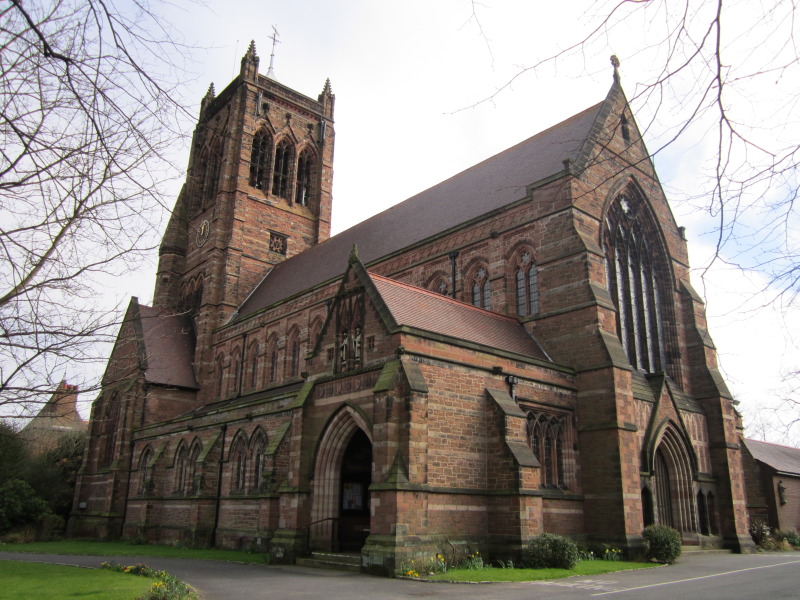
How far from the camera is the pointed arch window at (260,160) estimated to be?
44375 millimetres

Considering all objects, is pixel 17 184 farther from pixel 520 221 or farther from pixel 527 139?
pixel 527 139

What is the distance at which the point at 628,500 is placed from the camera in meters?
19.5

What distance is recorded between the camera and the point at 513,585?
535 inches

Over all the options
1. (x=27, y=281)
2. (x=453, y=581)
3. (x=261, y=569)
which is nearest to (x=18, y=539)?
Result: (x=261, y=569)

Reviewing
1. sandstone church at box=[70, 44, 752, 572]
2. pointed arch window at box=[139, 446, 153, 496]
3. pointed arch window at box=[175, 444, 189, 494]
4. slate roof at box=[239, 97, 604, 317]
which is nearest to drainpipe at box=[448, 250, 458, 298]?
sandstone church at box=[70, 44, 752, 572]

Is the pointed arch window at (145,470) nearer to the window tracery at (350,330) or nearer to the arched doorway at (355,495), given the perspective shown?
the arched doorway at (355,495)

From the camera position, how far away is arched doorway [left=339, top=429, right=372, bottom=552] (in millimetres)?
19609

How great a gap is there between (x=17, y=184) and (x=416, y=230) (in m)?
24.4

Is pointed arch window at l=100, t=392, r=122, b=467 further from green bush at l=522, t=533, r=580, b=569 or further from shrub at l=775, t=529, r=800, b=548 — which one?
shrub at l=775, t=529, r=800, b=548

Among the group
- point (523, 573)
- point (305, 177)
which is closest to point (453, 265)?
point (523, 573)

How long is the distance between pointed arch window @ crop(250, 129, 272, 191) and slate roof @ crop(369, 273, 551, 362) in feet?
84.9

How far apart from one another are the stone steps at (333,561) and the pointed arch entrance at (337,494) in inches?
24.5

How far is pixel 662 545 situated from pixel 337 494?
30.9ft

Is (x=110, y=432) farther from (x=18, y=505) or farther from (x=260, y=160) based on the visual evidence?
(x=260, y=160)
